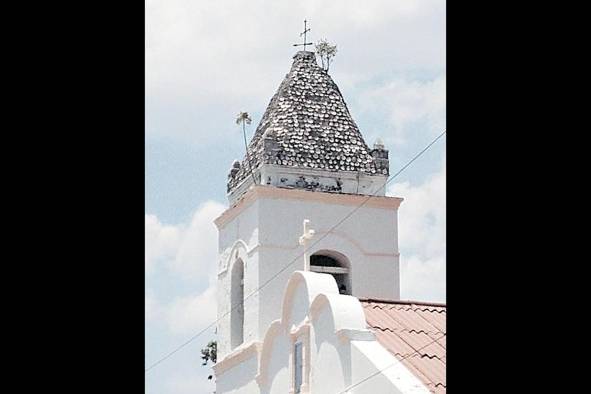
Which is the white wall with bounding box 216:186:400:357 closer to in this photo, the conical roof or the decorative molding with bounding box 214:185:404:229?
the decorative molding with bounding box 214:185:404:229

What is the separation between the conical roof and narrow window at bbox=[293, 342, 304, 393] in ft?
7.23

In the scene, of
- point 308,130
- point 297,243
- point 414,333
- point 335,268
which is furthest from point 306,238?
point 308,130

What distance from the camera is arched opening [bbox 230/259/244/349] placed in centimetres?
1428

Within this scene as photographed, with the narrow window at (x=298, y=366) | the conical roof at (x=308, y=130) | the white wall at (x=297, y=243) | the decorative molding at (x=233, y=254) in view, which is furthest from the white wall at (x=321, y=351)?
the conical roof at (x=308, y=130)

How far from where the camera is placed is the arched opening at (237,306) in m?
14.3

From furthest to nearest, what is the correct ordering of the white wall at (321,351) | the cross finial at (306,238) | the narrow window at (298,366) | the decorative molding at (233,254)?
1. the decorative molding at (233,254)
2. the cross finial at (306,238)
3. the narrow window at (298,366)
4. the white wall at (321,351)

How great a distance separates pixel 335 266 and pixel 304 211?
660 millimetres

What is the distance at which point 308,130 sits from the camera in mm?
14078

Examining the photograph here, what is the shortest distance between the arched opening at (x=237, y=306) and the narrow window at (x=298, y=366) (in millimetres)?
1852

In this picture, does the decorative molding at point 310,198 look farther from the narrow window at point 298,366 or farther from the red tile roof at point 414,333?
the red tile roof at point 414,333

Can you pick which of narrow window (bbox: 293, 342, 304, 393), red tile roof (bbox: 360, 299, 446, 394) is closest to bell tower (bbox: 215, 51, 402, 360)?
narrow window (bbox: 293, 342, 304, 393)
